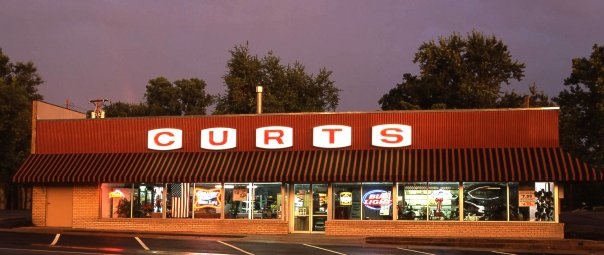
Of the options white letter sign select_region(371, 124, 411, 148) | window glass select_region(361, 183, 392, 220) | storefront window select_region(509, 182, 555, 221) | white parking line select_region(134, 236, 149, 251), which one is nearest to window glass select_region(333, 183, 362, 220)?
window glass select_region(361, 183, 392, 220)

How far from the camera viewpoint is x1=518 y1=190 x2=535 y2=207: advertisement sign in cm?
2803

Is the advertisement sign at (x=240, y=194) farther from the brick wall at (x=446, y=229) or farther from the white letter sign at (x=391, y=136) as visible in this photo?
the white letter sign at (x=391, y=136)

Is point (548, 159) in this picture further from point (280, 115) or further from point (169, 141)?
point (169, 141)

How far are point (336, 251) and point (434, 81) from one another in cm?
4012

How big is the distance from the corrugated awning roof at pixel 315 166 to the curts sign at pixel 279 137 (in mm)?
298

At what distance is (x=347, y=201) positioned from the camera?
2956cm

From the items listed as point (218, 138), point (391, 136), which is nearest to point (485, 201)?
point (391, 136)

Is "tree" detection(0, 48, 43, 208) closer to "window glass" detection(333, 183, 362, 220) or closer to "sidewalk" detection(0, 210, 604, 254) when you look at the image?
"sidewalk" detection(0, 210, 604, 254)

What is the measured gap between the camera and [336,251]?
2239 cm

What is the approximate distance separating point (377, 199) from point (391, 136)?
2.55 meters

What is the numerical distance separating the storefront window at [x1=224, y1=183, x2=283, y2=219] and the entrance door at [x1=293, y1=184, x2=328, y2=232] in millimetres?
730

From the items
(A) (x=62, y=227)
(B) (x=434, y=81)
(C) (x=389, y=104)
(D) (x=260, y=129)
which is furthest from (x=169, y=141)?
(C) (x=389, y=104)

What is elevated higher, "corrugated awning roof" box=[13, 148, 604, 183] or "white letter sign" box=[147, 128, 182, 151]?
"white letter sign" box=[147, 128, 182, 151]

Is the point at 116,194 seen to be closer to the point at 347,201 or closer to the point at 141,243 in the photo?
the point at 141,243
